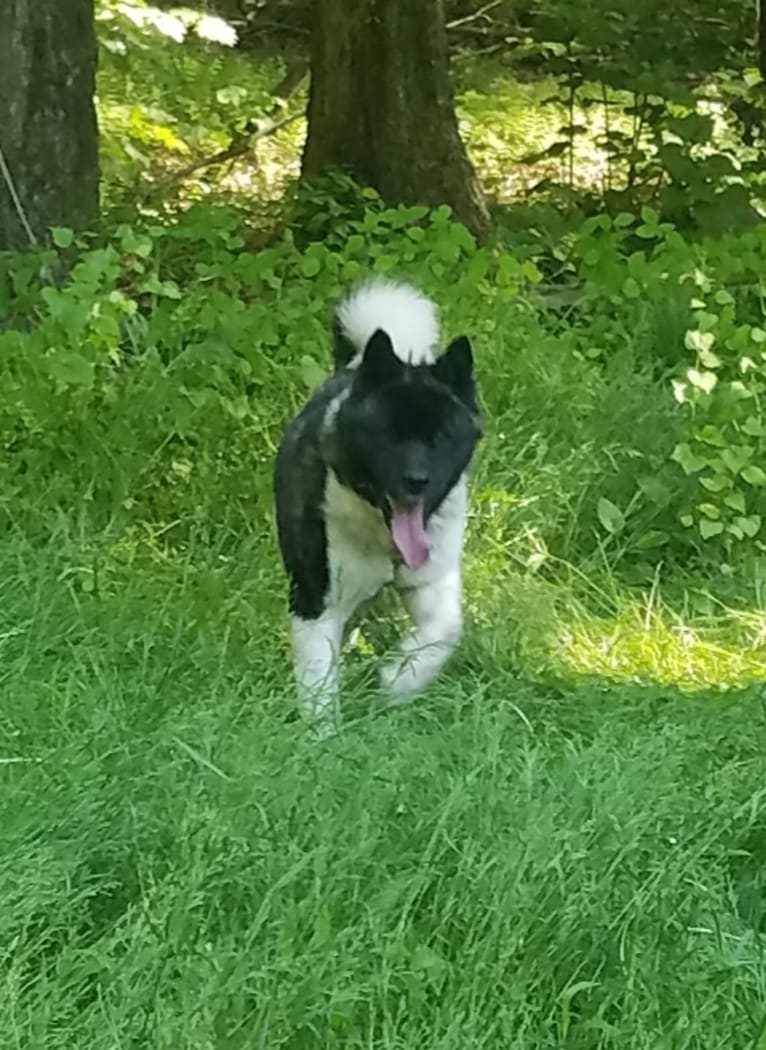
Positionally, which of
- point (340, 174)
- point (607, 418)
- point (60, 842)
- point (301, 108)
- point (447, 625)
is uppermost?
point (60, 842)

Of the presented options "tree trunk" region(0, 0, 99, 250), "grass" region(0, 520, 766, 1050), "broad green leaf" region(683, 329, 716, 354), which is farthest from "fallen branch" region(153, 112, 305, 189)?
"grass" region(0, 520, 766, 1050)

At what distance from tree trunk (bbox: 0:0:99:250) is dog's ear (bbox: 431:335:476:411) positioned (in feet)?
9.05

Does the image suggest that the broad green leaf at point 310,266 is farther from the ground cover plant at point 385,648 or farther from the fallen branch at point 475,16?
the fallen branch at point 475,16

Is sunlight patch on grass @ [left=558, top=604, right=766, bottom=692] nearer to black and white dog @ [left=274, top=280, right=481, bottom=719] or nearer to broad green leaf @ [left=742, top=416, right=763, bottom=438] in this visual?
black and white dog @ [left=274, top=280, right=481, bottom=719]

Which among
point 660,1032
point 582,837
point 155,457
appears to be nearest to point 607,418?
point 155,457

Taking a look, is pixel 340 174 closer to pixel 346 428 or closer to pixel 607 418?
pixel 607 418

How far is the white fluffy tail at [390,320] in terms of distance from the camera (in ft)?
14.6

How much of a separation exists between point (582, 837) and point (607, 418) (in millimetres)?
2759

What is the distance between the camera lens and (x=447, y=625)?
168 inches

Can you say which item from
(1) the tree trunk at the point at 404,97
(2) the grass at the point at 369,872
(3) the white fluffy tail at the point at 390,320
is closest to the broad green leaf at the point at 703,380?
(3) the white fluffy tail at the point at 390,320

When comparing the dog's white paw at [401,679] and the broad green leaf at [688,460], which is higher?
the dog's white paw at [401,679]

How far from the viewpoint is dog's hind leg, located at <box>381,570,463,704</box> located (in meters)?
4.15

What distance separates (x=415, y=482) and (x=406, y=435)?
0.12m

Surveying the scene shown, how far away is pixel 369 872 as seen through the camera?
3.07 meters
